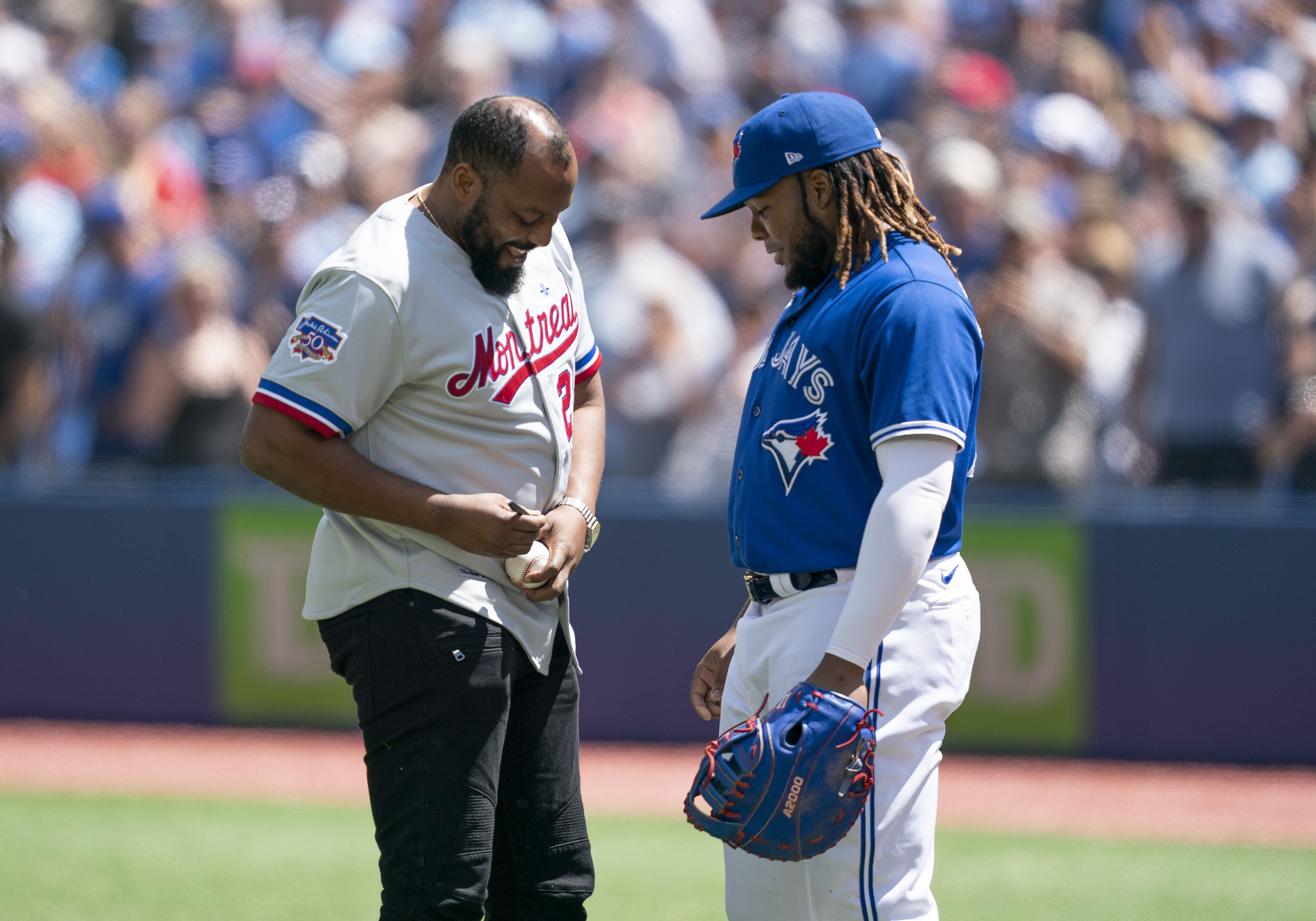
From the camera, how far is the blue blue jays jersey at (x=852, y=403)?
273 cm

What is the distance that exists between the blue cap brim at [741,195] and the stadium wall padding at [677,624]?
15.8 ft

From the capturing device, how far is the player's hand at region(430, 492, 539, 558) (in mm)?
2979

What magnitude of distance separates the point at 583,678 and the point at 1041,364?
2.94m

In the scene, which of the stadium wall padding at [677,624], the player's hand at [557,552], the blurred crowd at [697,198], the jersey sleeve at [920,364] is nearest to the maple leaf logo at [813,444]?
the jersey sleeve at [920,364]

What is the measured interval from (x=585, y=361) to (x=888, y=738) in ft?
3.98

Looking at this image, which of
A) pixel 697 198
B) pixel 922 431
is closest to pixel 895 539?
pixel 922 431

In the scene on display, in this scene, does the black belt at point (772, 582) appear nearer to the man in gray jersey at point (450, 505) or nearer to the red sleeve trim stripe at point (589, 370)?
the man in gray jersey at point (450, 505)

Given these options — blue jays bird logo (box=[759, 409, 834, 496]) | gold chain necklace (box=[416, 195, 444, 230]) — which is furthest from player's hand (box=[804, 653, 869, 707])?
gold chain necklace (box=[416, 195, 444, 230])

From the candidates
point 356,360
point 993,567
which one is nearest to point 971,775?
point 993,567

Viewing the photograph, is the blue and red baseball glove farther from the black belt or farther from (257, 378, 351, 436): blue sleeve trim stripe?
(257, 378, 351, 436): blue sleeve trim stripe

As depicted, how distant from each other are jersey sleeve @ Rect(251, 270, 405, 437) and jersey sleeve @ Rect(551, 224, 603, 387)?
0.58 metres

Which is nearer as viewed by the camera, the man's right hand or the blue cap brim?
the blue cap brim

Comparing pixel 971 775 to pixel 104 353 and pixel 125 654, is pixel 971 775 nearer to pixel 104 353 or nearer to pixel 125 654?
pixel 125 654

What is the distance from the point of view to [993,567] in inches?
298
